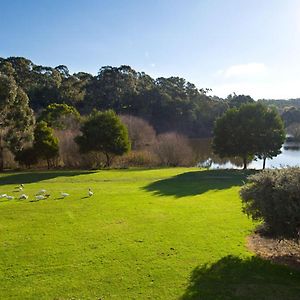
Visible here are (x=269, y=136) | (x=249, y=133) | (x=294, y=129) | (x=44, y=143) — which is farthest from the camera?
(x=294, y=129)

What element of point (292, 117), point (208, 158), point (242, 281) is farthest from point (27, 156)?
point (292, 117)

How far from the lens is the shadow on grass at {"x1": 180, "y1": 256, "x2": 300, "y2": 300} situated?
8422mm

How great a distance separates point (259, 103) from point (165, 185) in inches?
654

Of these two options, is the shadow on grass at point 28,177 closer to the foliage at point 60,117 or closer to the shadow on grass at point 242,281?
the foliage at point 60,117

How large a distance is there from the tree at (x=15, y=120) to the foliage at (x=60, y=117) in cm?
1049

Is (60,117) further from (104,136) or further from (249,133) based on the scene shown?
(249,133)

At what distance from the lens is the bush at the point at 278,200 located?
9.35 metres

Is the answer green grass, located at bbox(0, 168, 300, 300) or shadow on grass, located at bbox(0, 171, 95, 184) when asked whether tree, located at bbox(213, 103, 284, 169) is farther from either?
green grass, located at bbox(0, 168, 300, 300)

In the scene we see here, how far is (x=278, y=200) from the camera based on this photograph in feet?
31.3

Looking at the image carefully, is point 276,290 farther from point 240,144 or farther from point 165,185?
point 240,144

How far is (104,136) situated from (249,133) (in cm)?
1415

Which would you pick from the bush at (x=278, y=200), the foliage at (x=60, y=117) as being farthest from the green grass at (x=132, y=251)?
the foliage at (x=60, y=117)

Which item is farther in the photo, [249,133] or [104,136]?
[104,136]

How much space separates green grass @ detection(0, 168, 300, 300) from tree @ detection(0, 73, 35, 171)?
14604 mm
